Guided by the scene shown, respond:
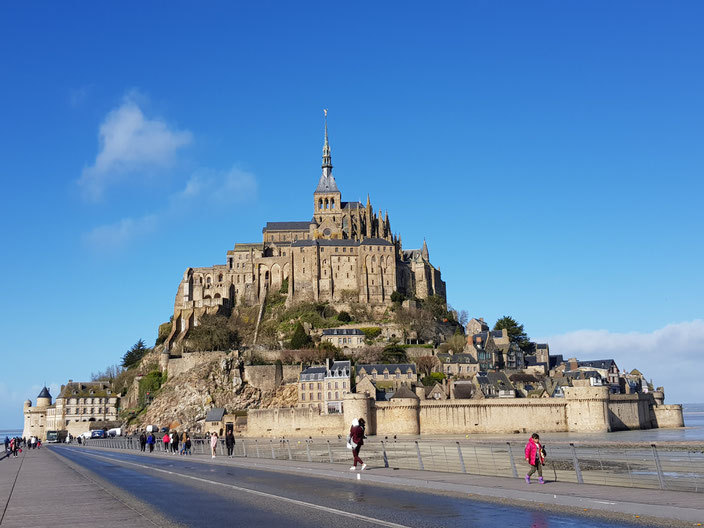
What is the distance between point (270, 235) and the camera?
108m

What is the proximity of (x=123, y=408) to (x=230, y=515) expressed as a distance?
89811 millimetres

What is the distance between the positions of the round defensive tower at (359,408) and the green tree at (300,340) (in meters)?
18.9

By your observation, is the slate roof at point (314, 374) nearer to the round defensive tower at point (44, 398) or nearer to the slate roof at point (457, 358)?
the slate roof at point (457, 358)

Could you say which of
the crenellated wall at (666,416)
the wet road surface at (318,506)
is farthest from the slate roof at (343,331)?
the wet road surface at (318,506)

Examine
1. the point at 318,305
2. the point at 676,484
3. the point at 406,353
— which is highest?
the point at 318,305

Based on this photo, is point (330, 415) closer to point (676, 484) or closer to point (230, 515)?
point (676, 484)

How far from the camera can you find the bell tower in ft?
340

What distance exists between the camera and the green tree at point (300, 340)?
273ft

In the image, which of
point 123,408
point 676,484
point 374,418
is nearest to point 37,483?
point 676,484

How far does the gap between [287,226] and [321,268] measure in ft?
51.3

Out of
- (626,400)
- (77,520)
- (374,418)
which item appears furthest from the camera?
(626,400)

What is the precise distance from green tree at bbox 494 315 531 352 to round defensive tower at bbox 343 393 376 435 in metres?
34.7

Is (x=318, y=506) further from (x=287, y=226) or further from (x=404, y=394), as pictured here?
(x=287, y=226)

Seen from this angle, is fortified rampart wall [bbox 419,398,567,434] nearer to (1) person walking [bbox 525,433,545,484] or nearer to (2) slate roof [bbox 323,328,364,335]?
(2) slate roof [bbox 323,328,364,335]
